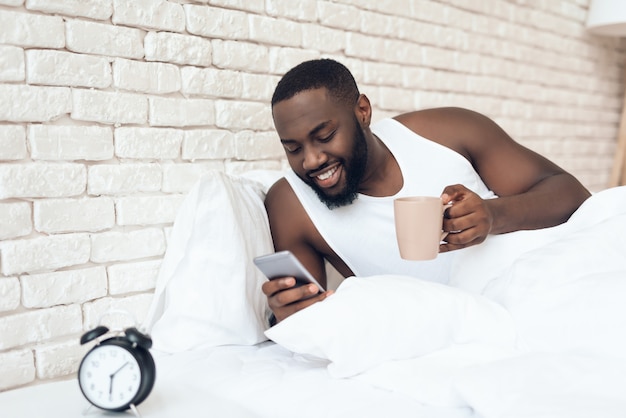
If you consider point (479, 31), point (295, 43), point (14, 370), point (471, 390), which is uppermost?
point (479, 31)

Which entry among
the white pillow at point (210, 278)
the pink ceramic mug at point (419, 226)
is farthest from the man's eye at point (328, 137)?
the pink ceramic mug at point (419, 226)

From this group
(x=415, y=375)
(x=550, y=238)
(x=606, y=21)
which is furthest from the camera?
(x=606, y=21)

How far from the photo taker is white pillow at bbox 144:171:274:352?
4.13 ft

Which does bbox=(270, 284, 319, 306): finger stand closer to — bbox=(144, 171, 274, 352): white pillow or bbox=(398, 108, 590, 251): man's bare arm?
bbox=(144, 171, 274, 352): white pillow

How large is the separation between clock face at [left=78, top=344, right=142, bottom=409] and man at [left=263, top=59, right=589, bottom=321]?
630mm

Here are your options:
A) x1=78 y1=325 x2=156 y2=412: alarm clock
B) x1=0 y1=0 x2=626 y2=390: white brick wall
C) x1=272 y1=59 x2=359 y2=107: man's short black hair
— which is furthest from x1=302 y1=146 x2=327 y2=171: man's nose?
x1=78 y1=325 x2=156 y2=412: alarm clock

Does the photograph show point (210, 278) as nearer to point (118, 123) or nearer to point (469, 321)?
point (118, 123)

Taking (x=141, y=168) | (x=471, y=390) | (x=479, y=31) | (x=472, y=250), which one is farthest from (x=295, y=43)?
(x=471, y=390)

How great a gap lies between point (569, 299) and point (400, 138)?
69 cm

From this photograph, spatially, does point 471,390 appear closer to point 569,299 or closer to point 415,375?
point 415,375

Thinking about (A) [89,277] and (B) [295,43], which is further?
(B) [295,43]

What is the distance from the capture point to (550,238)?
1.31 metres

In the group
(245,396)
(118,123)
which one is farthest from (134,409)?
(118,123)

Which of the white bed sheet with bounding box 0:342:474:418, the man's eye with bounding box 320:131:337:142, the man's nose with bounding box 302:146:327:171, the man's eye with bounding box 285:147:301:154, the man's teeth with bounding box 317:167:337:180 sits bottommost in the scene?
the white bed sheet with bounding box 0:342:474:418
